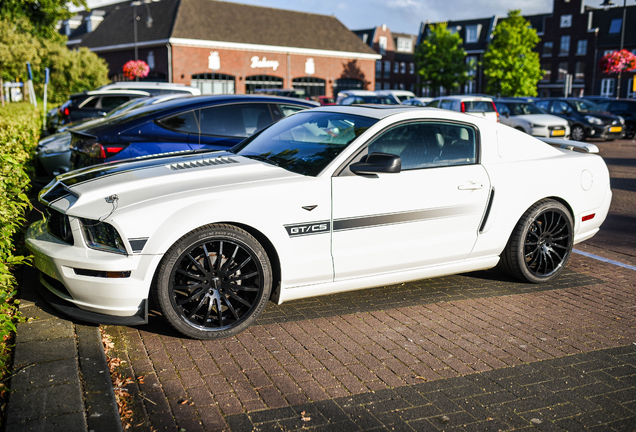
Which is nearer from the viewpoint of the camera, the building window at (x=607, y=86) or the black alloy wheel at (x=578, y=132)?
the black alloy wheel at (x=578, y=132)

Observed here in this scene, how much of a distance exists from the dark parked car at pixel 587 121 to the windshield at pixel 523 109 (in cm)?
199

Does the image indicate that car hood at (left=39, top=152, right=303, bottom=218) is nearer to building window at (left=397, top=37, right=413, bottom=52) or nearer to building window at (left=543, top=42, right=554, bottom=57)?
building window at (left=543, top=42, right=554, bottom=57)

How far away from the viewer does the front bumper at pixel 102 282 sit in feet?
12.2

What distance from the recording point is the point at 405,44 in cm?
8756

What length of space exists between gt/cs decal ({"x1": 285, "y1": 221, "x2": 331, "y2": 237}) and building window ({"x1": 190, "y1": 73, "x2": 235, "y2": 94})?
4339cm

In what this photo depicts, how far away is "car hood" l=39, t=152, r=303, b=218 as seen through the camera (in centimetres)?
392

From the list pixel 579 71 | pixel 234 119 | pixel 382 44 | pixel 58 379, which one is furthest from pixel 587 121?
pixel 382 44

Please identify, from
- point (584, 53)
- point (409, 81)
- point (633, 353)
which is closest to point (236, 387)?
point (633, 353)

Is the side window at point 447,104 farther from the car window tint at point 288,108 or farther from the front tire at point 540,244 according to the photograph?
the front tire at point 540,244

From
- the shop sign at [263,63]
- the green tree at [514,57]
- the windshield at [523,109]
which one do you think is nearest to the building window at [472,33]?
the green tree at [514,57]

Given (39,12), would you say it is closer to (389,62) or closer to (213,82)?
(213,82)

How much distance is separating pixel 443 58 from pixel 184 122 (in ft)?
185

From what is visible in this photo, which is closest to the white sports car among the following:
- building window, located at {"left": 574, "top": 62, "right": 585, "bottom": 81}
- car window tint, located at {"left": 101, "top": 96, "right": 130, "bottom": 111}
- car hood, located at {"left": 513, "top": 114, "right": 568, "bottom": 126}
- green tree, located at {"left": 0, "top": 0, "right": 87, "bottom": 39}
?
car window tint, located at {"left": 101, "top": 96, "right": 130, "bottom": 111}

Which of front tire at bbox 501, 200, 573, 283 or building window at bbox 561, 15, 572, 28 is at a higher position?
building window at bbox 561, 15, 572, 28
